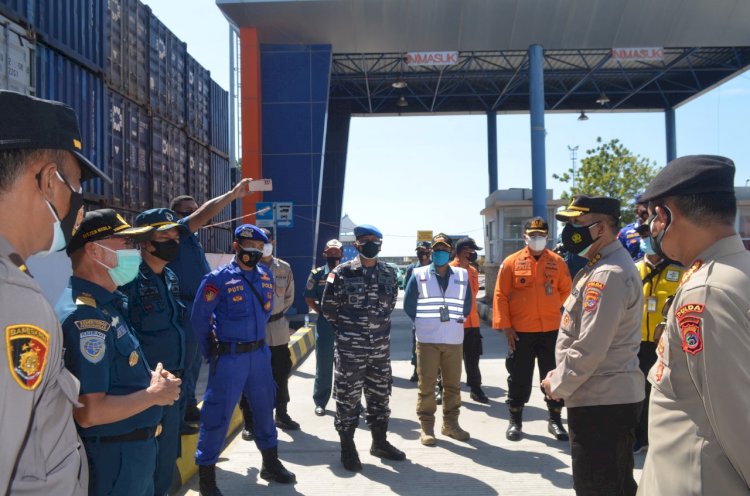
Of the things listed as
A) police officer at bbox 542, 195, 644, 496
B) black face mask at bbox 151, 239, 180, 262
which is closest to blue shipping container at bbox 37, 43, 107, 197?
black face mask at bbox 151, 239, 180, 262

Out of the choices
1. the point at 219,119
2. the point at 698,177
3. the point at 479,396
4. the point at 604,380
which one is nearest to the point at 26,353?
the point at 698,177

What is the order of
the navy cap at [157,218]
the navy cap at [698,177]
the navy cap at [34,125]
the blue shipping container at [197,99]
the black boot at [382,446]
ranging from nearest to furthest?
1. the navy cap at [34,125]
2. the navy cap at [698,177]
3. the navy cap at [157,218]
4. the black boot at [382,446]
5. the blue shipping container at [197,99]

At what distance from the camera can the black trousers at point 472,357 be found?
22.2 ft

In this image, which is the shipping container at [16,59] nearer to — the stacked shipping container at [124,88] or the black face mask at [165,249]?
the stacked shipping container at [124,88]

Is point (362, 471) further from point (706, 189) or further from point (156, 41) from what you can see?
point (156, 41)

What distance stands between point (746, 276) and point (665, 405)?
0.47 meters

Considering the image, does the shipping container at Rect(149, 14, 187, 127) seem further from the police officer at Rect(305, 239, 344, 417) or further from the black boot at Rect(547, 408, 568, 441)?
the black boot at Rect(547, 408, 568, 441)

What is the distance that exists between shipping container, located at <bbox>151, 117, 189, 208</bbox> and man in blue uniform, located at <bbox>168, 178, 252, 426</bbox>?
740 centimetres

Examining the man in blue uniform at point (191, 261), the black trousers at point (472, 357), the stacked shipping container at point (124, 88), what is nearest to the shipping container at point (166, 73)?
the stacked shipping container at point (124, 88)

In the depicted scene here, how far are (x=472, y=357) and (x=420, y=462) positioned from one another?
7.39 ft

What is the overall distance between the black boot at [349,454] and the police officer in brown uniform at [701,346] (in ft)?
10.00

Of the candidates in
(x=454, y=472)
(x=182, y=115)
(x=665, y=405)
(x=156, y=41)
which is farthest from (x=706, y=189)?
(x=182, y=115)

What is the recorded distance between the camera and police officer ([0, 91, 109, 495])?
121 centimetres

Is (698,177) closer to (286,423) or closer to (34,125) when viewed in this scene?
(34,125)
